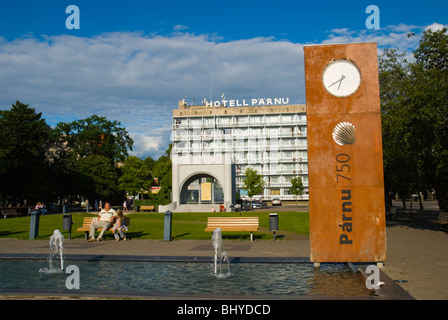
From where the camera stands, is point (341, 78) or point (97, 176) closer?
point (341, 78)

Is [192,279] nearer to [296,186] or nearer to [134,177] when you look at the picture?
[134,177]

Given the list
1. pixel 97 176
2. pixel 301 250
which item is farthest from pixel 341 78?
pixel 97 176

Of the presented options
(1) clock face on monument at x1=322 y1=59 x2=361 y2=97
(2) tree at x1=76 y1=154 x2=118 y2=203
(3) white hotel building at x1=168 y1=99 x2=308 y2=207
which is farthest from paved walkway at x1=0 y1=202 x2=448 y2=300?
(3) white hotel building at x1=168 y1=99 x2=308 y2=207

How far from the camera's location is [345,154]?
9805 millimetres

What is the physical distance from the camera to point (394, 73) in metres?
25.6

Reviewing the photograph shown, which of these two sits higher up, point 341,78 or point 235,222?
point 341,78

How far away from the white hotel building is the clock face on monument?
279 feet

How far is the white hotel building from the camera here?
9644 centimetres

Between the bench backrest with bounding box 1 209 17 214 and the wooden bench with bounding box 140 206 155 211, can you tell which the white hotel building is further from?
the bench backrest with bounding box 1 209 17 214

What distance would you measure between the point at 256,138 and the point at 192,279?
8913 cm

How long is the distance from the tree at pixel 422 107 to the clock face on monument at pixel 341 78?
11.0 m

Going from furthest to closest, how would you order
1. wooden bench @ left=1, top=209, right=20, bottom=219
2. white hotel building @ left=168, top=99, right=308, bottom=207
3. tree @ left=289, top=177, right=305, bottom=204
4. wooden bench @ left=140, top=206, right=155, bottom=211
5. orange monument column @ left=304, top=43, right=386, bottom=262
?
white hotel building @ left=168, top=99, right=308, bottom=207, tree @ left=289, top=177, right=305, bottom=204, wooden bench @ left=140, top=206, right=155, bottom=211, wooden bench @ left=1, top=209, right=20, bottom=219, orange monument column @ left=304, top=43, right=386, bottom=262
